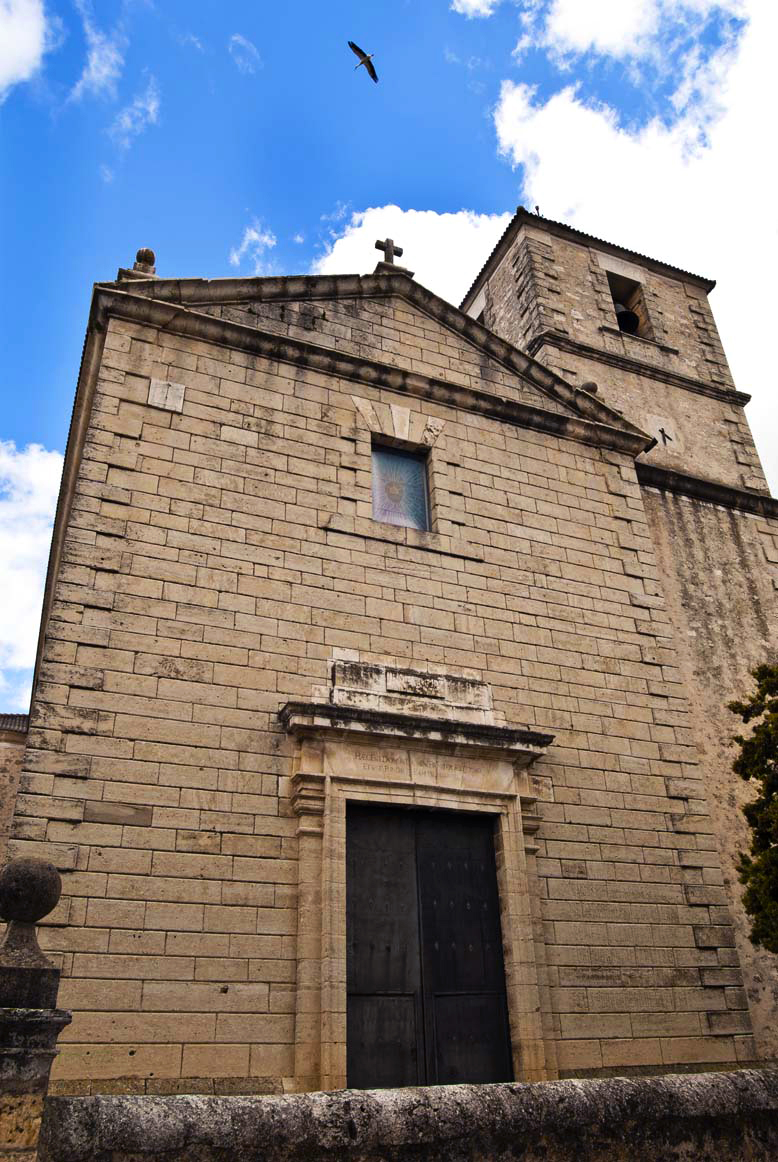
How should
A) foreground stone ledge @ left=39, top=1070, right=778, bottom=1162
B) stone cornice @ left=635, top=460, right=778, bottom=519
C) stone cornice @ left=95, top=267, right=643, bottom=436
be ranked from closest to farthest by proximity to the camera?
foreground stone ledge @ left=39, top=1070, right=778, bottom=1162
stone cornice @ left=95, top=267, right=643, bottom=436
stone cornice @ left=635, top=460, right=778, bottom=519

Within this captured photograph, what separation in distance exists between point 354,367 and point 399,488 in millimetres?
1429

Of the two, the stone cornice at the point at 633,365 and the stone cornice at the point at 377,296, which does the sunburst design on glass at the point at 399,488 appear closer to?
the stone cornice at the point at 377,296

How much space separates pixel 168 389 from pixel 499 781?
15.8 ft

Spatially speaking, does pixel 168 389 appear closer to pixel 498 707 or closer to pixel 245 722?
pixel 245 722

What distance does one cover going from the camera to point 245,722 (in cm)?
729

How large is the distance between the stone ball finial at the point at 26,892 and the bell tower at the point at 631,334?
438 inches

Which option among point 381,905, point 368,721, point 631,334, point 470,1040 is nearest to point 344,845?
point 381,905

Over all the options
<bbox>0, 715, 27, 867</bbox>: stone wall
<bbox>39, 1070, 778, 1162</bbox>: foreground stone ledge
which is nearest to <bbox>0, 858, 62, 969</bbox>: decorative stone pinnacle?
<bbox>39, 1070, 778, 1162</bbox>: foreground stone ledge

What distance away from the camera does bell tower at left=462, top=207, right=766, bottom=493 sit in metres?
14.1

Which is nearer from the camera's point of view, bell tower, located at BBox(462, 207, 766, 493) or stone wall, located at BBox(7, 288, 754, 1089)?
stone wall, located at BBox(7, 288, 754, 1089)

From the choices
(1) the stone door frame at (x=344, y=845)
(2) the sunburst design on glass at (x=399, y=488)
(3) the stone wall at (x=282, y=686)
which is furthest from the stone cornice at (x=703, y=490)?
(1) the stone door frame at (x=344, y=845)

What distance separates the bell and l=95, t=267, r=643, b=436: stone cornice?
19.0 feet

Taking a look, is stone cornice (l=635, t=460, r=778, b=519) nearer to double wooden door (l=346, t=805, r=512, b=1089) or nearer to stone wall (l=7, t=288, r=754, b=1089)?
stone wall (l=7, t=288, r=754, b=1089)

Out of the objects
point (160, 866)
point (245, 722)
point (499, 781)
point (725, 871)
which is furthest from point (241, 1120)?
point (725, 871)
